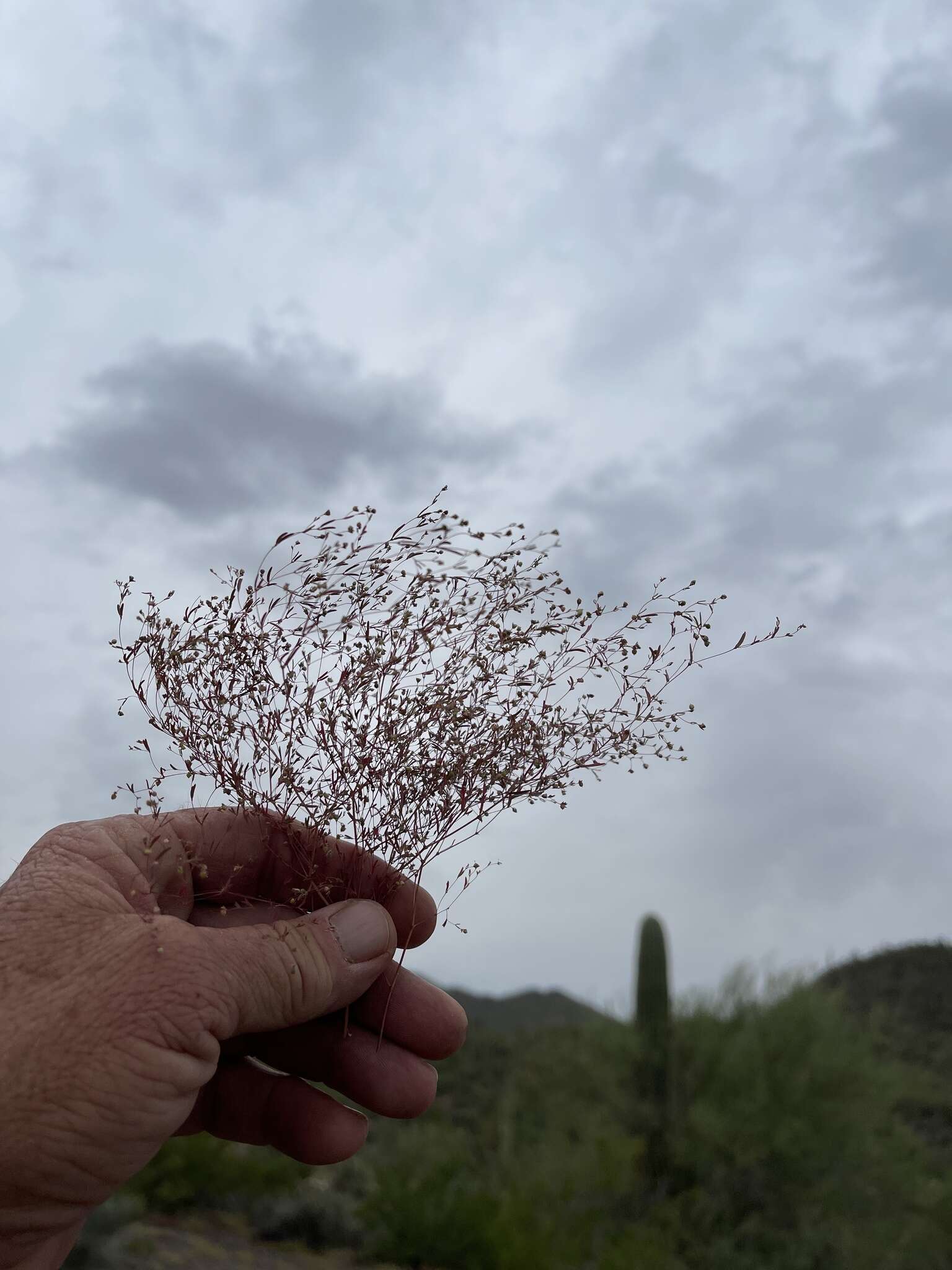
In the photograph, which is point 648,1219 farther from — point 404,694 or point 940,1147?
point 404,694

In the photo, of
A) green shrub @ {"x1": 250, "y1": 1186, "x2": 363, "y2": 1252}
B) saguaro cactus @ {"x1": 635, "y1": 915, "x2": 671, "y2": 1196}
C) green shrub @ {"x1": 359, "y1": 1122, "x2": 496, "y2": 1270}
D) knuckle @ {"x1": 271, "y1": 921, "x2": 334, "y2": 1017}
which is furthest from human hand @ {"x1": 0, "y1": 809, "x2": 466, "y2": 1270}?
saguaro cactus @ {"x1": 635, "y1": 915, "x2": 671, "y2": 1196}

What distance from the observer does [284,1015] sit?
2.74 m

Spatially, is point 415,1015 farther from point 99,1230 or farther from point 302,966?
point 99,1230

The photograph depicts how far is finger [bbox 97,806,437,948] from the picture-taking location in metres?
2.99

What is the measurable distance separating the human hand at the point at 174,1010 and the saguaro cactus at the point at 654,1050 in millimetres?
12817

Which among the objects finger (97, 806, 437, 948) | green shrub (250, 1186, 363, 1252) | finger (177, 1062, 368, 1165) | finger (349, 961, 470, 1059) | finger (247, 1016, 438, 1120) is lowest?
green shrub (250, 1186, 363, 1252)

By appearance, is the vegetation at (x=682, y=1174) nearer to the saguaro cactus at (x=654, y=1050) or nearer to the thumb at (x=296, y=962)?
the saguaro cactus at (x=654, y=1050)

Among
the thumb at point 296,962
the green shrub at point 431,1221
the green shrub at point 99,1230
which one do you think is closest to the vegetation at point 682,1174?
the green shrub at point 431,1221

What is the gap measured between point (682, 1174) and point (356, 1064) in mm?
13153

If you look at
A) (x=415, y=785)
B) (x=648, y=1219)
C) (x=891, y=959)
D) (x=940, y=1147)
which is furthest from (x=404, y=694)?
(x=891, y=959)

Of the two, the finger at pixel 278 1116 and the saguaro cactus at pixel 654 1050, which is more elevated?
the saguaro cactus at pixel 654 1050

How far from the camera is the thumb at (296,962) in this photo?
2.62m

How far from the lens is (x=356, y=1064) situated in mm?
3295

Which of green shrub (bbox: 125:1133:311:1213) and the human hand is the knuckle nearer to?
the human hand
